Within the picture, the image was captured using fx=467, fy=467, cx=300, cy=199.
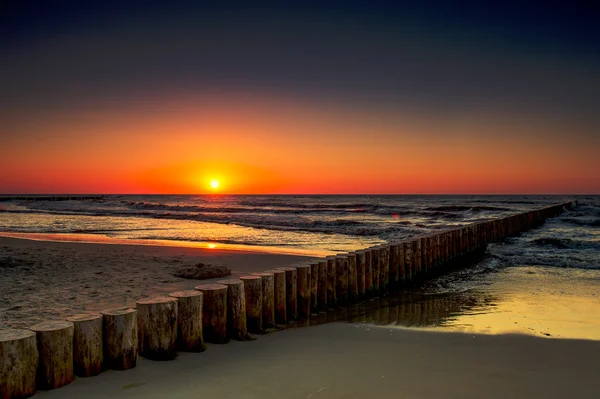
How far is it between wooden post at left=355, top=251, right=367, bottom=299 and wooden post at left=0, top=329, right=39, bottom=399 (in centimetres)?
526

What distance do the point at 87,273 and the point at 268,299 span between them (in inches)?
234

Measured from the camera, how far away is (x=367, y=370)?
4641 millimetres

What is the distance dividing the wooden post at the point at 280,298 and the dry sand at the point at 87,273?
103 inches

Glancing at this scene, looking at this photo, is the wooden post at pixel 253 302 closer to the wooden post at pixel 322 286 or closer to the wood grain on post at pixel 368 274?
the wooden post at pixel 322 286

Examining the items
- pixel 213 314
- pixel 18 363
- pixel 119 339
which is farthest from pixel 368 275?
pixel 18 363

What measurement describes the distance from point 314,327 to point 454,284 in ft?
15.5

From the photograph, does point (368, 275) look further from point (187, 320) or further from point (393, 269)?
point (187, 320)

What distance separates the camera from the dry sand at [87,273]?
24.0 ft

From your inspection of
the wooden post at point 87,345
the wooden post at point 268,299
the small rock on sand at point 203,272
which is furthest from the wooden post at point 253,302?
the small rock on sand at point 203,272

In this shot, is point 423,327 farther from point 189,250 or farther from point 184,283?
point 189,250

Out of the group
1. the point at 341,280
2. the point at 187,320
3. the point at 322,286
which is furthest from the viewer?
the point at 341,280

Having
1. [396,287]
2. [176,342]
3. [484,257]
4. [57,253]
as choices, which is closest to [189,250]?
[57,253]

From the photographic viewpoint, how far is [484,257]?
558 inches

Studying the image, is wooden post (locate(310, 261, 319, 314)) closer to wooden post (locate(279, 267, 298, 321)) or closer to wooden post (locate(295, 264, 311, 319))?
wooden post (locate(295, 264, 311, 319))
